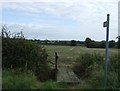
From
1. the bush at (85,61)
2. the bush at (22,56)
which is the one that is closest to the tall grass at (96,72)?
the bush at (85,61)

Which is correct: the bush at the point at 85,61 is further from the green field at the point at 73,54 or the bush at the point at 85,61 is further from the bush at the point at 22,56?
the bush at the point at 22,56

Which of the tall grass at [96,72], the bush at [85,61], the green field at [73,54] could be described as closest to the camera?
the tall grass at [96,72]

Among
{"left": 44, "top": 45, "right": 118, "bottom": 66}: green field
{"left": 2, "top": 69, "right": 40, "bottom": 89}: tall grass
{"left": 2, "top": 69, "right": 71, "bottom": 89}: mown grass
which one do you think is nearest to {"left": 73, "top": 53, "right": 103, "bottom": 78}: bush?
{"left": 44, "top": 45, "right": 118, "bottom": 66}: green field

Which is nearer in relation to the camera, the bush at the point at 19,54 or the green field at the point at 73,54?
the bush at the point at 19,54

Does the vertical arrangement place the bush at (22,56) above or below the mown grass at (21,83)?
above

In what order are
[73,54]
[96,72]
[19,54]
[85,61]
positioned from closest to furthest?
1. [96,72]
2. [19,54]
3. [85,61]
4. [73,54]

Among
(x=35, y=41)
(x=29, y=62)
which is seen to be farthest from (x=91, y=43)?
(x=29, y=62)

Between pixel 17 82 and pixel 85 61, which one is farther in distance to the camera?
pixel 85 61

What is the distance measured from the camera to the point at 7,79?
381 inches

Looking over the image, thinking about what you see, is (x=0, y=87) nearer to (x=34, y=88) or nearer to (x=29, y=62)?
(x=34, y=88)

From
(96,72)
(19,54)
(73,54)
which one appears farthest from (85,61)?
(73,54)

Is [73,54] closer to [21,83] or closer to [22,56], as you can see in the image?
[22,56]

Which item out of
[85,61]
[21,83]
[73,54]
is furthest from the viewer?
[73,54]

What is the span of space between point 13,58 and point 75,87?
3.26 m
